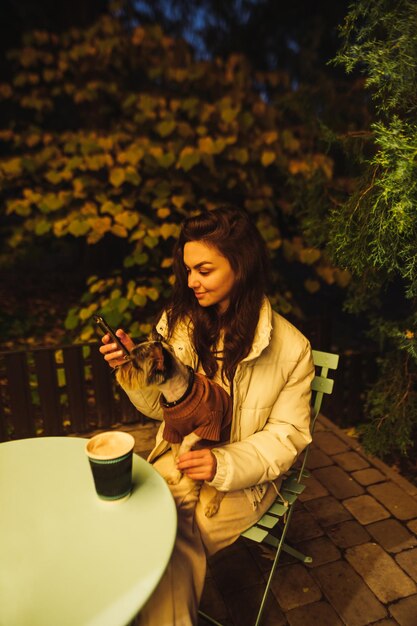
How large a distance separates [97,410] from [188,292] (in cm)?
238

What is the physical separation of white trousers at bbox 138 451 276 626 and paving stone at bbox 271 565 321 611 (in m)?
0.77

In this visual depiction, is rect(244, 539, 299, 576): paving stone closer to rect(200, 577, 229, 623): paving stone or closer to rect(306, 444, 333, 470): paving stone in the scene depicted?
rect(200, 577, 229, 623): paving stone

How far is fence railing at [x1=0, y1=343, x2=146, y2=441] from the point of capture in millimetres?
3984

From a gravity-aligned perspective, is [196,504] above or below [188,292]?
below

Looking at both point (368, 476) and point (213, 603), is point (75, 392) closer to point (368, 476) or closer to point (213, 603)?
point (213, 603)

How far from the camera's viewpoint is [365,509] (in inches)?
125

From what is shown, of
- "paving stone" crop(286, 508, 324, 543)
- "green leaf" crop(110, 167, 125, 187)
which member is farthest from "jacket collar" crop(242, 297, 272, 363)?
"green leaf" crop(110, 167, 125, 187)

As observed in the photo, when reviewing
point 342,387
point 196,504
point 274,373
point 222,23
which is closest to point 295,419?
point 274,373

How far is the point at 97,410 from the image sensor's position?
4.26 meters

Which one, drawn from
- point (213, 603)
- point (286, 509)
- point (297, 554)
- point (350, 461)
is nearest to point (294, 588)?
point (297, 554)

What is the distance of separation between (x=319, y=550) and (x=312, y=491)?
0.58 meters

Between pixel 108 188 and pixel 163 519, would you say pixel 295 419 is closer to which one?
pixel 163 519

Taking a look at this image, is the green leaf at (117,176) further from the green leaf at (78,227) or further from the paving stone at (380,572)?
the paving stone at (380,572)

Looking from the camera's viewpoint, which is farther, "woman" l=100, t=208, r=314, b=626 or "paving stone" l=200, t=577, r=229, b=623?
"paving stone" l=200, t=577, r=229, b=623
